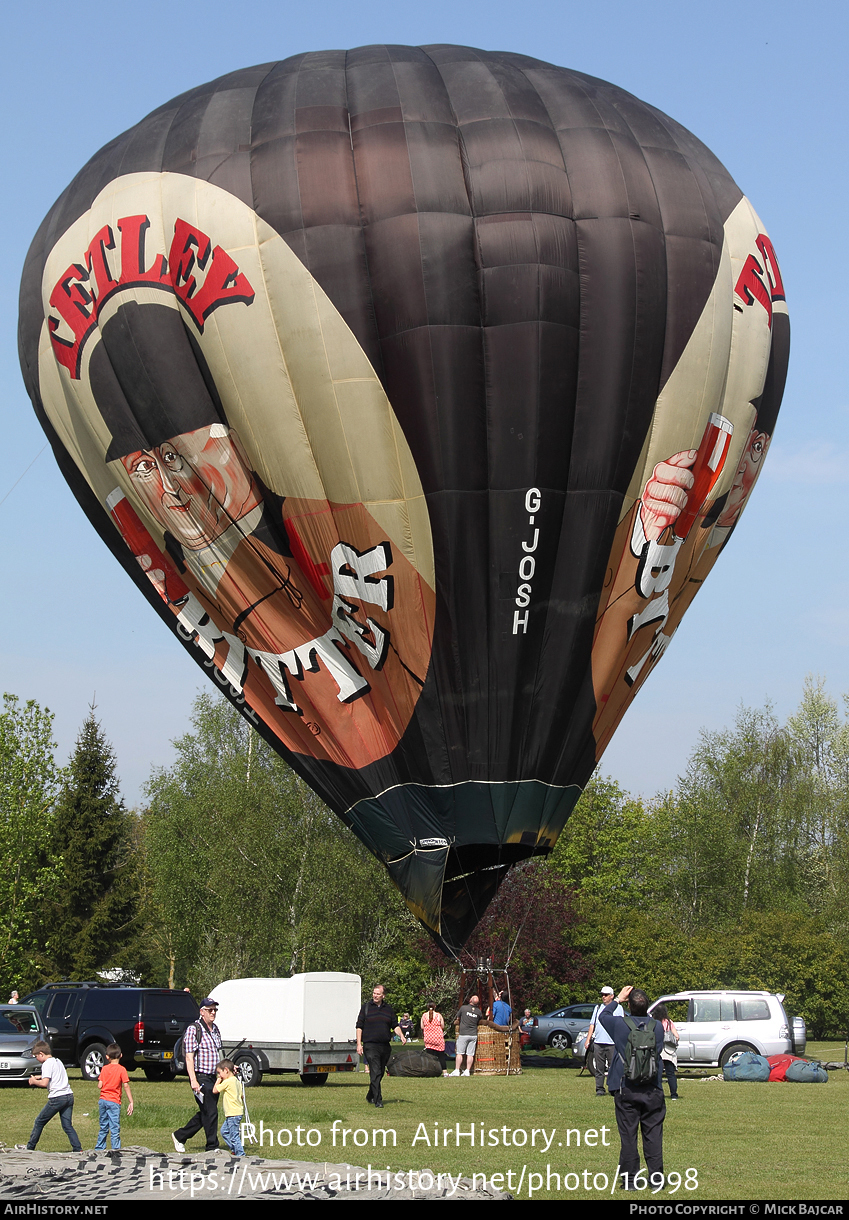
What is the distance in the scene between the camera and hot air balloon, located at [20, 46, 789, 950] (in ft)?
40.5

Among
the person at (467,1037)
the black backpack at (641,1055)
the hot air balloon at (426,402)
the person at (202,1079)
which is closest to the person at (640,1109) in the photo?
the black backpack at (641,1055)

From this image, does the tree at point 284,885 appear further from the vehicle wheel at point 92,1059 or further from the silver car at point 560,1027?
the vehicle wheel at point 92,1059

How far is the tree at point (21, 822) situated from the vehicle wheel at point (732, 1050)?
1875 centimetres

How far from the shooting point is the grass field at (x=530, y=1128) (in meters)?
9.90

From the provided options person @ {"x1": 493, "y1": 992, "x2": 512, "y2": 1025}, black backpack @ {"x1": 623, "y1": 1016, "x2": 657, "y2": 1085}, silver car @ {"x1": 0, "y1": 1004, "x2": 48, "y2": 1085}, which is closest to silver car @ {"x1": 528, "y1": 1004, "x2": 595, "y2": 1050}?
person @ {"x1": 493, "y1": 992, "x2": 512, "y2": 1025}

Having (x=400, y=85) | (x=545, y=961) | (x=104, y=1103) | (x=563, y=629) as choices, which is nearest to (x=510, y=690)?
(x=563, y=629)

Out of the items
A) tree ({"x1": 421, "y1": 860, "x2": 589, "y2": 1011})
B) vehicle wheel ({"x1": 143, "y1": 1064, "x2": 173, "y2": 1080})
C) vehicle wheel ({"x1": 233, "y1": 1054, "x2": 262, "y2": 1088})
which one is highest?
tree ({"x1": 421, "y1": 860, "x2": 589, "y2": 1011})

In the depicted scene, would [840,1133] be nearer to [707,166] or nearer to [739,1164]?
[739,1164]

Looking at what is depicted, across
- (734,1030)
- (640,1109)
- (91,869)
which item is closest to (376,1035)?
(640,1109)

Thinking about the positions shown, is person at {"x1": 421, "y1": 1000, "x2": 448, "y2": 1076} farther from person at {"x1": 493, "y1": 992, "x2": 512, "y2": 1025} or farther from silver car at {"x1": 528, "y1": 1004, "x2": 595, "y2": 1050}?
silver car at {"x1": 528, "y1": 1004, "x2": 595, "y2": 1050}

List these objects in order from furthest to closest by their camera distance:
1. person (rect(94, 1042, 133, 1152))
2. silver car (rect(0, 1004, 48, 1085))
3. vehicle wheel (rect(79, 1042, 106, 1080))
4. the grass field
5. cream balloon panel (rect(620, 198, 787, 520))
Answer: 1. vehicle wheel (rect(79, 1042, 106, 1080))
2. silver car (rect(0, 1004, 48, 1085))
3. cream balloon panel (rect(620, 198, 787, 520))
4. person (rect(94, 1042, 133, 1152))
5. the grass field

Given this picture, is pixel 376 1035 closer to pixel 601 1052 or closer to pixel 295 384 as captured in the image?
pixel 601 1052

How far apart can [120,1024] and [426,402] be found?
12406 millimetres

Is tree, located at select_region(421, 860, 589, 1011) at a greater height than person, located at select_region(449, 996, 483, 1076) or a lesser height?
greater
